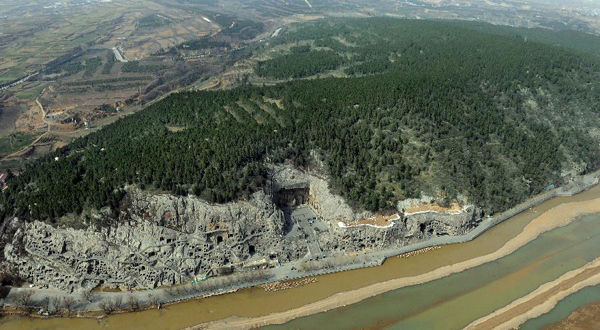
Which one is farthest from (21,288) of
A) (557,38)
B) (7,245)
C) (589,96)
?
(557,38)

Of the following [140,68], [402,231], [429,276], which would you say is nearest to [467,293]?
[429,276]

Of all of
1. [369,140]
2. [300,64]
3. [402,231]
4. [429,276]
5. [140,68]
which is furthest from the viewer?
[140,68]

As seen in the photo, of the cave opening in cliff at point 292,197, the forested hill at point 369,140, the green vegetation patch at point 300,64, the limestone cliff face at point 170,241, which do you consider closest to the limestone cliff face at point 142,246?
the limestone cliff face at point 170,241

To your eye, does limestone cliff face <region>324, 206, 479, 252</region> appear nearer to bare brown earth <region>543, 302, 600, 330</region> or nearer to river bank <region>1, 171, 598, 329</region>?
river bank <region>1, 171, 598, 329</region>

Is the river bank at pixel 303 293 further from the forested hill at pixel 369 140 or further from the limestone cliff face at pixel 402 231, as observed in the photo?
the forested hill at pixel 369 140

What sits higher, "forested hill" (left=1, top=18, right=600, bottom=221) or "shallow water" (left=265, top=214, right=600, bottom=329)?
"forested hill" (left=1, top=18, right=600, bottom=221)

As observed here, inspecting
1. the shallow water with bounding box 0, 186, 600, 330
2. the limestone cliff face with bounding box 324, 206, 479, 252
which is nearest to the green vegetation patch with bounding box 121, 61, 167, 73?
the limestone cliff face with bounding box 324, 206, 479, 252

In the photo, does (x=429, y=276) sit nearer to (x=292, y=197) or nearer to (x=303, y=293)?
(x=303, y=293)
